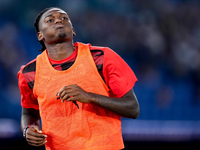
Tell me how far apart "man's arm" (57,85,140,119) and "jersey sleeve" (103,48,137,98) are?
2.0 inches

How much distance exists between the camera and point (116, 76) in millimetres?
2381

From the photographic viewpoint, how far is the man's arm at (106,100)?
6.82 ft

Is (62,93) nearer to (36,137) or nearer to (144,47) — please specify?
(36,137)

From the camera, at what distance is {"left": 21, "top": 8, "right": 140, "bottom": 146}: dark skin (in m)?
2.15

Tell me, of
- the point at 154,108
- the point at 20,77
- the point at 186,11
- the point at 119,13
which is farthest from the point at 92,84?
the point at 186,11

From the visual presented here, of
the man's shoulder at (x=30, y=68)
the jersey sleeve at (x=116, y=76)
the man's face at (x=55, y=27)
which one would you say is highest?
the man's face at (x=55, y=27)

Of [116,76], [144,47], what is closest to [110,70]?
[116,76]

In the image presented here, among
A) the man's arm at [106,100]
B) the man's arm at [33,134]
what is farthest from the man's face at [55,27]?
the man's arm at [33,134]

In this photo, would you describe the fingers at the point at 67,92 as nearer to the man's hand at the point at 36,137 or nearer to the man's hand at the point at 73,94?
the man's hand at the point at 73,94

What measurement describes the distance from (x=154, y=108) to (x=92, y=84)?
14.3 ft

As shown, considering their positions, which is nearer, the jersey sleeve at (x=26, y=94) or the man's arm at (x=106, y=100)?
the man's arm at (x=106, y=100)

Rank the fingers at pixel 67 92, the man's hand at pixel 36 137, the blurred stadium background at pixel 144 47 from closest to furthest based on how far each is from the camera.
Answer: the fingers at pixel 67 92 → the man's hand at pixel 36 137 → the blurred stadium background at pixel 144 47

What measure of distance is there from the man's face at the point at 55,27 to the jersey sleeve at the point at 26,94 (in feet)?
1.11

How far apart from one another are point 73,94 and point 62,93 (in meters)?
0.07
